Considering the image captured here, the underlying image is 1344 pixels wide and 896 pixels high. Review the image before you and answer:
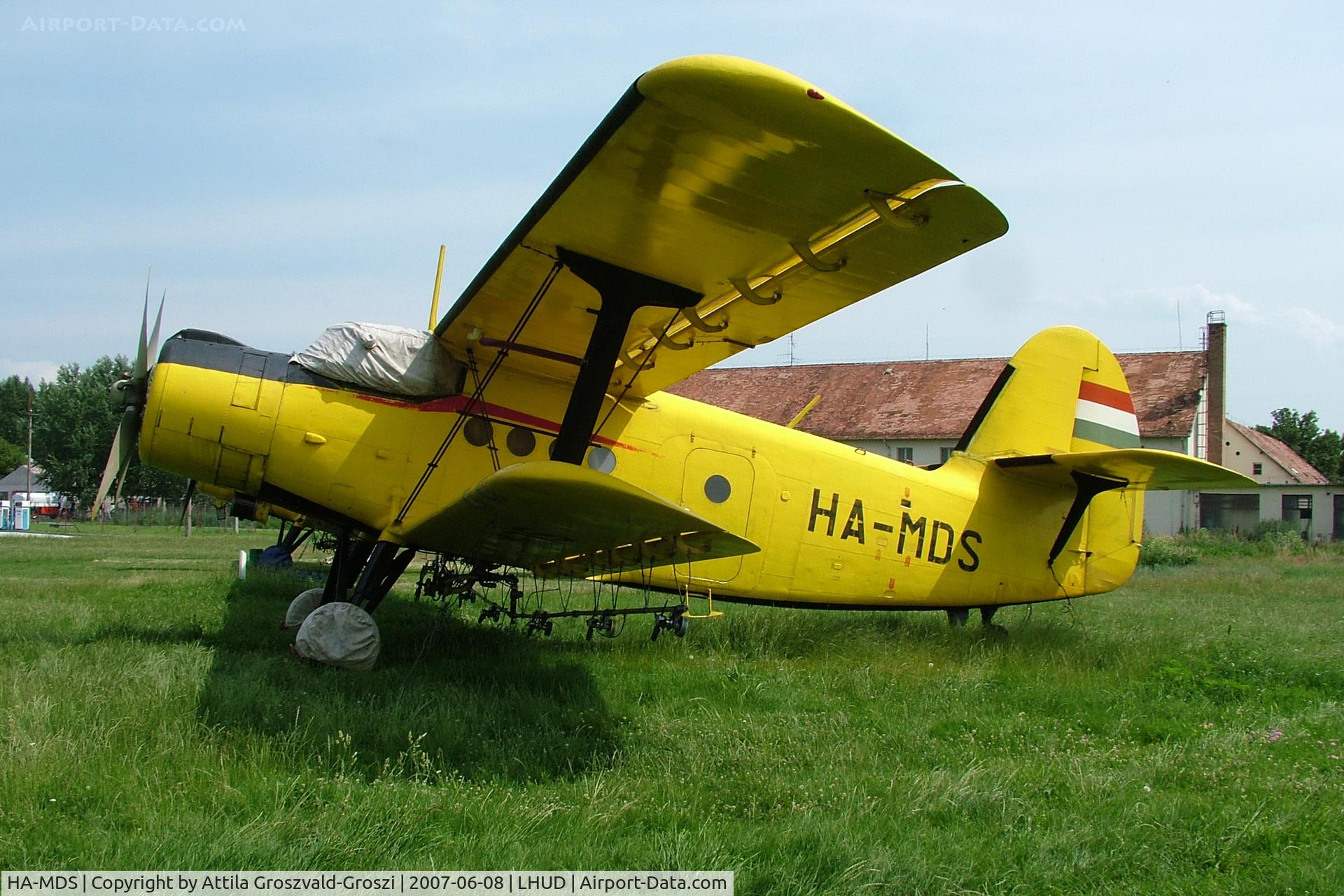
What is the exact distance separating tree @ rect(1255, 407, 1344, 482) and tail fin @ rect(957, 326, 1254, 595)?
68047 mm

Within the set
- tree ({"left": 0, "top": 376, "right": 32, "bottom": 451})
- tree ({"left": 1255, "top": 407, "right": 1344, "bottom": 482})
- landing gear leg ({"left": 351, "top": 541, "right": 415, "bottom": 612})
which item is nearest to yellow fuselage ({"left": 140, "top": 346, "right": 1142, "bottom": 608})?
landing gear leg ({"left": 351, "top": 541, "right": 415, "bottom": 612})

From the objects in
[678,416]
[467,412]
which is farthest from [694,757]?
[678,416]

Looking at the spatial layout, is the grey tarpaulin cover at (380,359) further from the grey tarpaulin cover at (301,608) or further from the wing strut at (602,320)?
the grey tarpaulin cover at (301,608)

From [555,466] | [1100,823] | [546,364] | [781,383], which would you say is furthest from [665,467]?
[781,383]

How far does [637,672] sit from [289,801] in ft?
11.2

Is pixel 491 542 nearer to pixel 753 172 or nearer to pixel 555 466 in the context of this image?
pixel 555 466

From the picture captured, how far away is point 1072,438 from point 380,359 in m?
7.16

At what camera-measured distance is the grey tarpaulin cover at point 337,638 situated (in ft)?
21.3

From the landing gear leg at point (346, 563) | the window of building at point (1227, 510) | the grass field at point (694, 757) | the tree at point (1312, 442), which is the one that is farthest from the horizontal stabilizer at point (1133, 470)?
the tree at point (1312, 442)

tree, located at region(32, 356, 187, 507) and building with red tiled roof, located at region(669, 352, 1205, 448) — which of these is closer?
building with red tiled roof, located at region(669, 352, 1205, 448)

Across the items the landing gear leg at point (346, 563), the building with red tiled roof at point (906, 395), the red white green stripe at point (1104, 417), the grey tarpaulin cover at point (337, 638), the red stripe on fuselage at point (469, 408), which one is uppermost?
the building with red tiled roof at point (906, 395)

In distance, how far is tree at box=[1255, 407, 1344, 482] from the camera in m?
66.7

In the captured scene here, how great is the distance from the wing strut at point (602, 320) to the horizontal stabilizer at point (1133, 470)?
13.1 ft

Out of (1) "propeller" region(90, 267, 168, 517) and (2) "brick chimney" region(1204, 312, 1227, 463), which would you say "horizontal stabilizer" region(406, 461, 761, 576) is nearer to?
(1) "propeller" region(90, 267, 168, 517)
